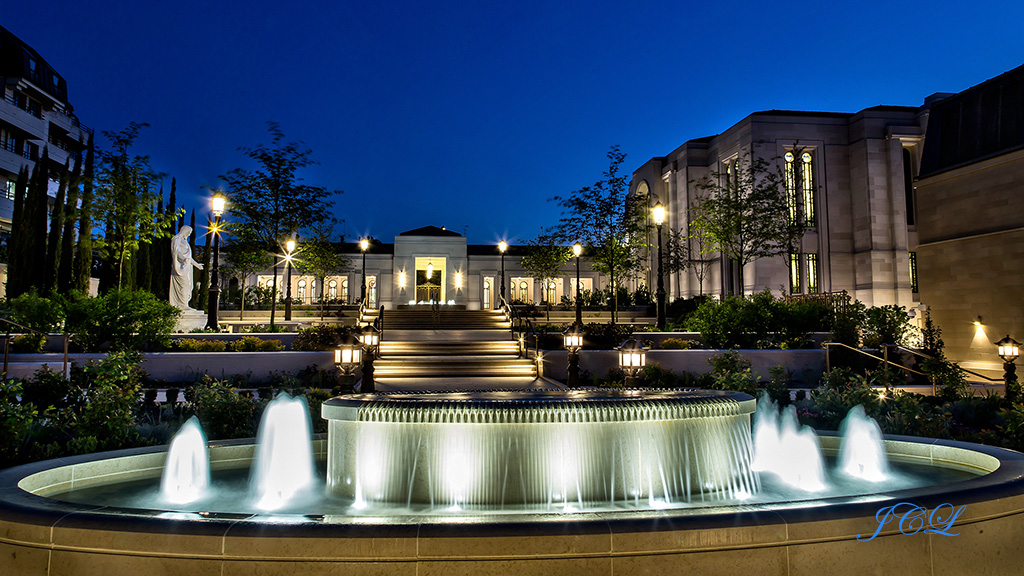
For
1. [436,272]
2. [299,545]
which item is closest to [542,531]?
[299,545]

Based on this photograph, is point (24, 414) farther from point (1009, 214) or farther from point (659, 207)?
point (1009, 214)

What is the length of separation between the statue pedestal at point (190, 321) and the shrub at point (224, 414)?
15100 millimetres

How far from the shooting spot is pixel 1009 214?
690 inches

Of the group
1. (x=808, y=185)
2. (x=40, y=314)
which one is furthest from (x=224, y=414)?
(x=808, y=185)

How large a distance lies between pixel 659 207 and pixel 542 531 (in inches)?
745

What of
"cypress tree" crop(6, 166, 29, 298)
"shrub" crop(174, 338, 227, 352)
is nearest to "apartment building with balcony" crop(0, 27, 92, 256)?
"cypress tree" crop(6, 166, 29, 298)

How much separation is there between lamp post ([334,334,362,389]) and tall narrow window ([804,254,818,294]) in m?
35.2

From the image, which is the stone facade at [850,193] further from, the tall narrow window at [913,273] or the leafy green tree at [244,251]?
the leafy green tree at [244,251]

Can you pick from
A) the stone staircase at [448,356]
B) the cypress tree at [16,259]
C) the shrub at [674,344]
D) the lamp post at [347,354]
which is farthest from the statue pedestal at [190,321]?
the shrub at [674,344]

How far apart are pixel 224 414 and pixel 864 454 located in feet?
32.5

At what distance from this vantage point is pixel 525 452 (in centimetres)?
650

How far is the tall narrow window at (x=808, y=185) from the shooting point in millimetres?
40656

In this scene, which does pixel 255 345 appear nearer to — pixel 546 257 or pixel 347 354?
pixel 347 354

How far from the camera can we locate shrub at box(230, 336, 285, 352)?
1908cm
